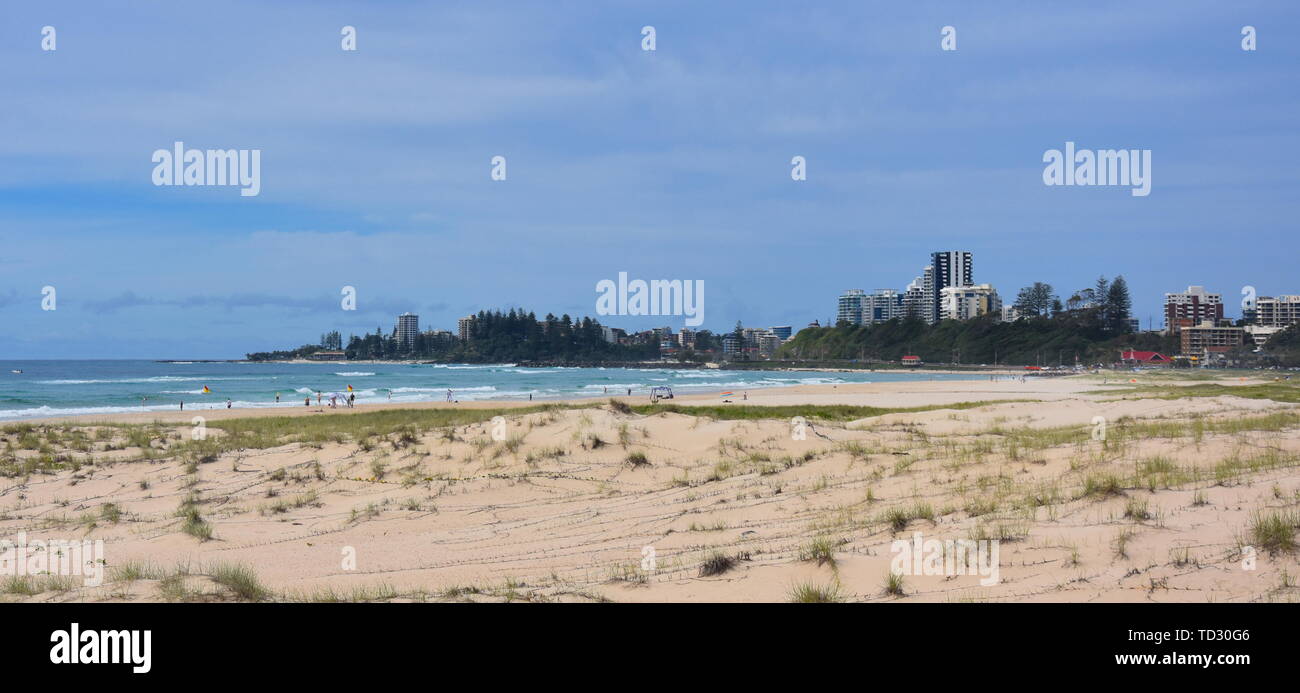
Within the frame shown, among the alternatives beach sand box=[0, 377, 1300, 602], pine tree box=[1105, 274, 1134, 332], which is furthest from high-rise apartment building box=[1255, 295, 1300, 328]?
beach sand box=[0, 377, 1300, 602]

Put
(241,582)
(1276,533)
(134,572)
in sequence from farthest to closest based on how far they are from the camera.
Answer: (134,572) < (241,582) < (1276,533)

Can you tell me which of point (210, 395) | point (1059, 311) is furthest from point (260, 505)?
point (1059, 311)

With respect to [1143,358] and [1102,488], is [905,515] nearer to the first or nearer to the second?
[1102,488]

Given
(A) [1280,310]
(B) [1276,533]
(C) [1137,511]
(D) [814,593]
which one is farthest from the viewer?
(A) [1280,310]

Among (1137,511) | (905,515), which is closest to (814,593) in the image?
(905,515)

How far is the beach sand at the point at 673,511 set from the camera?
7543 mm

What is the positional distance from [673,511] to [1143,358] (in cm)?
15372

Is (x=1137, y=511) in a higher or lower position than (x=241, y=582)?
higher

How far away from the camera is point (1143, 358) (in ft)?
469

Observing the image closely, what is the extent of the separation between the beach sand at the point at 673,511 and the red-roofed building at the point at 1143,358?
13836 cm

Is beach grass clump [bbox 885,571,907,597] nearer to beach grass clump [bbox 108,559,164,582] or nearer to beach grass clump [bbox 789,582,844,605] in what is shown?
beach grass clump [bbox 789,582,844,605]

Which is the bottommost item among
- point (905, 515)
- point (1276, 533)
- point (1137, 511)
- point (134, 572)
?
point (134, 572)

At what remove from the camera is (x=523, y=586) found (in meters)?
8.22
